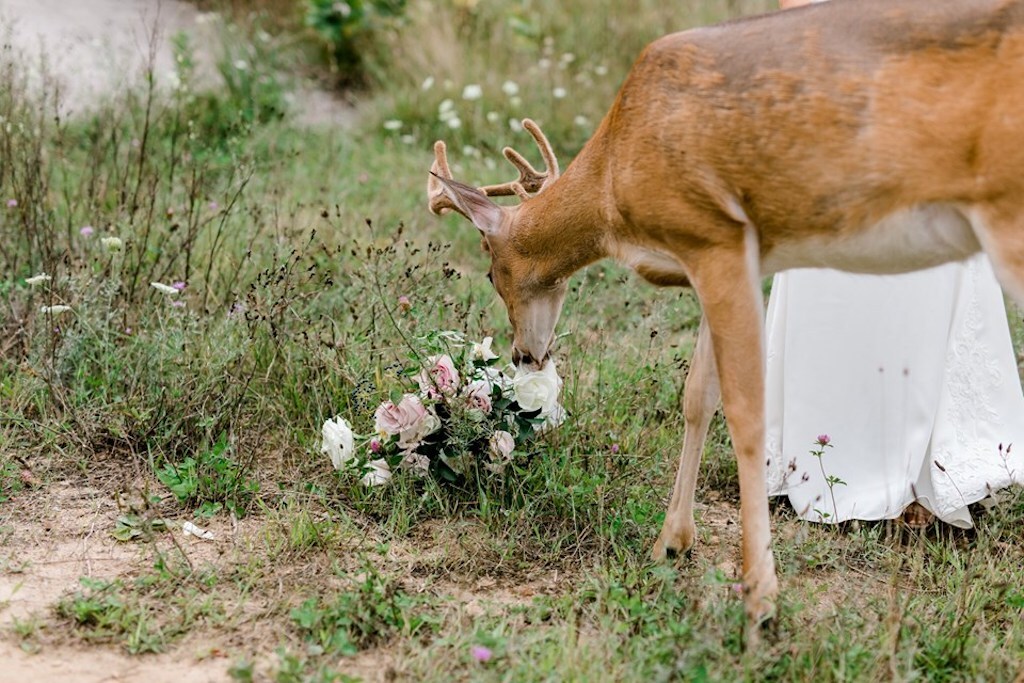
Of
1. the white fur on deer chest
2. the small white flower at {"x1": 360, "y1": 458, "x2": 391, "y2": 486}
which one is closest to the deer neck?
the white fur on deer chest

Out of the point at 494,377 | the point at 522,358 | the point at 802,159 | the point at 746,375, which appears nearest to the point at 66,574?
the point at 494,377

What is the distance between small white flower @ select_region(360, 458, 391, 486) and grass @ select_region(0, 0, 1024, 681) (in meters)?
0.03

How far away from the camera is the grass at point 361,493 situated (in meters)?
3.54

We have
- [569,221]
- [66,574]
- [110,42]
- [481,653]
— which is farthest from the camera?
[110,42]

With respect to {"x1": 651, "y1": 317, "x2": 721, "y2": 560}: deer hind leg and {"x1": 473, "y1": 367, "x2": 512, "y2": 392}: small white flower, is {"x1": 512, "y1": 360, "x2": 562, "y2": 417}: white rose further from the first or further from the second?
{"x1": 651, "y1": 317, "x2": 721, "y2": 560}: deer hind leg

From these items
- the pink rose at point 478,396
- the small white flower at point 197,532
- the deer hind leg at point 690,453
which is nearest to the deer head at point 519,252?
the pink rose at point 478,396

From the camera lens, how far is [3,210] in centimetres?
583

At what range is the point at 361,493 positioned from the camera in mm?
4422

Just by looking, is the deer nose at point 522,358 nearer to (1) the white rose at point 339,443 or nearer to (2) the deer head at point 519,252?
(2) the deer head at point 519,252

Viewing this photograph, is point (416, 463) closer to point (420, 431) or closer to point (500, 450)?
point (420, 431)

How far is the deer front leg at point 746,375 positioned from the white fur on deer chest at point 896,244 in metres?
0.16

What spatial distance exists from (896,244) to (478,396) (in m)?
1.62

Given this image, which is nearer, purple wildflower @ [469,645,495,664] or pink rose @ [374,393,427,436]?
purple wildflower @ [469,645,495,664]

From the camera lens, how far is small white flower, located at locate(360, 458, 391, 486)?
14.4 feet
